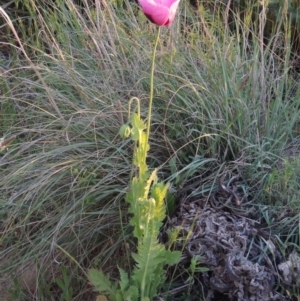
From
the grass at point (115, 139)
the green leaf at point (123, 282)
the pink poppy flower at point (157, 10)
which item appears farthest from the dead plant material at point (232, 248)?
the pink poppy flower at point (157, 10)

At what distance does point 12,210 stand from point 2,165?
0.24m

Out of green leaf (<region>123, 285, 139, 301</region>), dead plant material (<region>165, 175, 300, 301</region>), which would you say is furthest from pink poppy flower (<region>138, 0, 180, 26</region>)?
green leaf (<region>123, 285, 139, 301</region>)

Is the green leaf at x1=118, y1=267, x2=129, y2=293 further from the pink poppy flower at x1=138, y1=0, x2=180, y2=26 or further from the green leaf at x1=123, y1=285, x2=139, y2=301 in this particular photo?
the pink poppy flower at x1=138, y1=0, x2=180, y2=26

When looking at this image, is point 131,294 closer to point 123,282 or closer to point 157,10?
point 123,282

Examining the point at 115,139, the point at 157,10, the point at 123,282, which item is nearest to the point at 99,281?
the point at 123,282

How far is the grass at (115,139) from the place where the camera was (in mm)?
2619

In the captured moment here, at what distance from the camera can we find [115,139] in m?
2.87

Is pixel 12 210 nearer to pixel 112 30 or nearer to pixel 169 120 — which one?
pixel 169 120

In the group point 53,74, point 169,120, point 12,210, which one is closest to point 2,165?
point 12,210

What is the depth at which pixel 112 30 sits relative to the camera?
3326mm

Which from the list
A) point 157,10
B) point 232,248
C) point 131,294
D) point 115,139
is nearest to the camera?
point 157,10

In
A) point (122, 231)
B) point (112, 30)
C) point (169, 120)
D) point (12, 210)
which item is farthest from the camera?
point (112, 30)

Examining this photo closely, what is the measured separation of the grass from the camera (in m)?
2.62

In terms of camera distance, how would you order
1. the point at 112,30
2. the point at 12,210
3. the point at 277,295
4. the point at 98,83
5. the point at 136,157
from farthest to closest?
1. the point at 112,30
2. the point at 98,83
3. the point at 12,210
4. the point at 277,295
5. the point at 136,157
